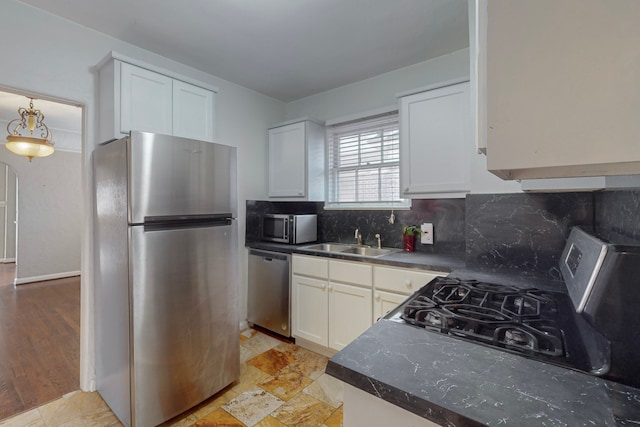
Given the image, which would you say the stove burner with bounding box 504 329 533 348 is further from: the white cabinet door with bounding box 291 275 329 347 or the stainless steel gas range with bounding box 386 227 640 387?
the white cabinet door with bounding box 291 275 329 347

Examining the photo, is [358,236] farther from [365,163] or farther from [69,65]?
[69,65]

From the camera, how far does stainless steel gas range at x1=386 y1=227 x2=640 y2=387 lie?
2.13 feet

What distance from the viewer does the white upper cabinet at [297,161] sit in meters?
3.05

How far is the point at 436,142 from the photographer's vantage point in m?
2.20

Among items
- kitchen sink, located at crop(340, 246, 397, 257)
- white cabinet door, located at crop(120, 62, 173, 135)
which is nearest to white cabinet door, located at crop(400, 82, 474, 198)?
kitchen sink, located at crop(340, 246, 397, 257)

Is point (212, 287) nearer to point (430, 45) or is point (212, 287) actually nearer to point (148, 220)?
point (148, 220)

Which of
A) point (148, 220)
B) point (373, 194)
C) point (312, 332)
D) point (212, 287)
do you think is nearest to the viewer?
point (148, 220)

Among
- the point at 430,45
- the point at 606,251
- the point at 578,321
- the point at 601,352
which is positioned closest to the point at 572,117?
Result: the point at 606,251

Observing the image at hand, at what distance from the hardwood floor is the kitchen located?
0.98 ft

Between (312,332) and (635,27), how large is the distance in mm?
2590

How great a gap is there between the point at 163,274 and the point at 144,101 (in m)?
1.23

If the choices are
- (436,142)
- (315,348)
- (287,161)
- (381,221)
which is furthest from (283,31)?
(315,348)

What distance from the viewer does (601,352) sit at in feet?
2.32

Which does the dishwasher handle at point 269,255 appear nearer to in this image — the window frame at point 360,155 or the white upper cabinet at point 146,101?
the window frame at point 360,155
